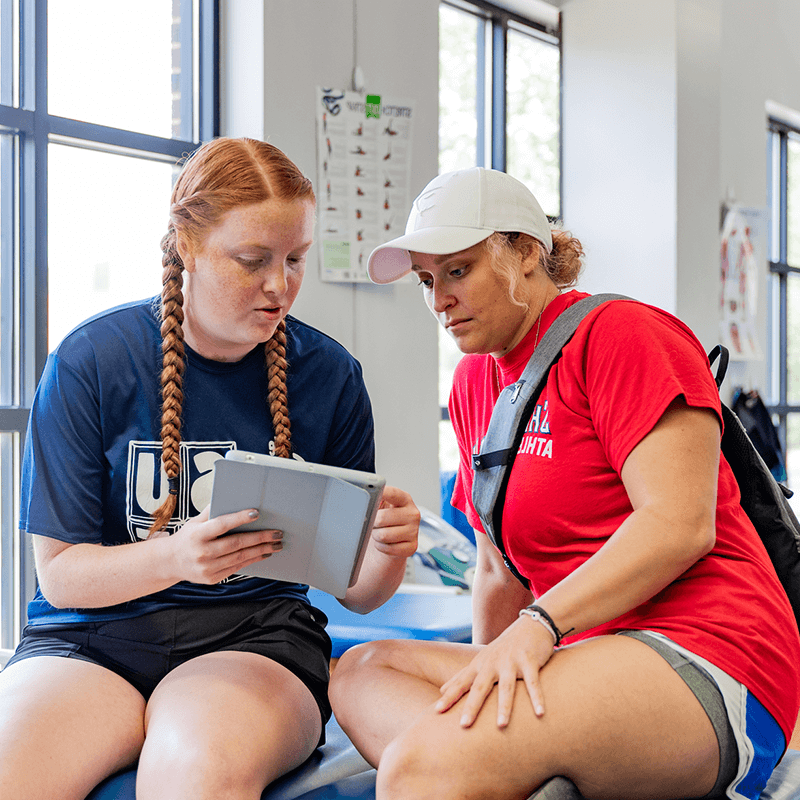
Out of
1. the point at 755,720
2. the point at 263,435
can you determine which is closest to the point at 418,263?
the point at 263,435

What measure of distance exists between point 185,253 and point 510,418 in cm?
60

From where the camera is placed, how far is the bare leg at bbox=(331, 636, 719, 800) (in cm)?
105

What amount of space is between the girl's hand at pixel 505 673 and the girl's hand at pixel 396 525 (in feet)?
0.91

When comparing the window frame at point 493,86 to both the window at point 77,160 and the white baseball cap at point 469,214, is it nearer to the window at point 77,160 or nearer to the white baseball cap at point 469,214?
the window at point 77,160

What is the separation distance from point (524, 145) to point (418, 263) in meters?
3.26

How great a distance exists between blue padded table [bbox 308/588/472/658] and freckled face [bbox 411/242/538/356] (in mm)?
916

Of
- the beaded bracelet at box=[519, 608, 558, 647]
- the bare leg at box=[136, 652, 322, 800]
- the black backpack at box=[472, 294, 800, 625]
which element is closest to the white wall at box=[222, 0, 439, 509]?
the black backpack at box=[472, 294, 800, 625]

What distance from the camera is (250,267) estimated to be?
1.37m

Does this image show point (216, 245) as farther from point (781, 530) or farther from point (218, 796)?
point (781, 530)

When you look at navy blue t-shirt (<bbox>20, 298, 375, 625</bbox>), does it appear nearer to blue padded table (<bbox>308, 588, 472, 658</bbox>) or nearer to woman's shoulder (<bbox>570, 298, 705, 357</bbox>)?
woman's shoulder (<bbox>570, 298, 705, 357</bbox>)

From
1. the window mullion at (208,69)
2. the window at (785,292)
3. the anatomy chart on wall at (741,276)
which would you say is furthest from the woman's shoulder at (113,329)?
the window at (785,292)

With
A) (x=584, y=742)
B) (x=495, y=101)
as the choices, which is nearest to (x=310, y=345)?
(x=584, y=742)

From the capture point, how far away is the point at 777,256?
6.03 m

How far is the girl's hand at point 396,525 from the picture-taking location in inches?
54.0
